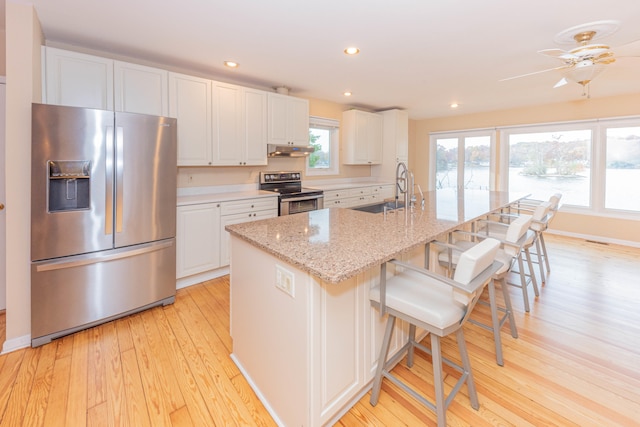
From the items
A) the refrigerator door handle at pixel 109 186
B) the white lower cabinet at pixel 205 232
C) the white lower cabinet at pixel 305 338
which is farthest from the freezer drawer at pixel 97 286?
the white lower cabinet at pixel 305 338

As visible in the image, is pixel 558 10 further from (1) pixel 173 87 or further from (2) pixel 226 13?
(1) pixel 173 87

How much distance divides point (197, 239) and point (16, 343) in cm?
150

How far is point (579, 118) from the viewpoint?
5055mm

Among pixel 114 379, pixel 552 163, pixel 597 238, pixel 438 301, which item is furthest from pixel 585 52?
pixel 597 238

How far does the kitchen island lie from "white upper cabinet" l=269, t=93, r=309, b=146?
2.41 meters

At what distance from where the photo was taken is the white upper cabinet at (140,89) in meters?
2.79

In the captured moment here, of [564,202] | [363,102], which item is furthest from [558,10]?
[564,202]

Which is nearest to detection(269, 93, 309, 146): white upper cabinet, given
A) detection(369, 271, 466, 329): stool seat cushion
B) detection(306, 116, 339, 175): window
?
detection(306, 116, 339, 175): window

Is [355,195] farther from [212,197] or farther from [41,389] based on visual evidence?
[41,389]

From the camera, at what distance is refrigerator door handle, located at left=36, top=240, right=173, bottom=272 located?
212 cm

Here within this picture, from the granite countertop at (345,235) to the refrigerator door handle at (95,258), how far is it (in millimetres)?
1115

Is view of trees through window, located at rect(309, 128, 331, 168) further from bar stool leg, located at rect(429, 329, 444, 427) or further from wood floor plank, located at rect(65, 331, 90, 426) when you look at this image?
bar stool leg, located at rect(429, 329, 444, 427)

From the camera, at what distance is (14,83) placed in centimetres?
205

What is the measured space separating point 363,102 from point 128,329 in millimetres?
4689
